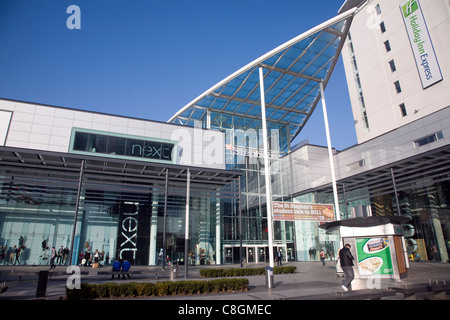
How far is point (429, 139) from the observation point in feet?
86.7

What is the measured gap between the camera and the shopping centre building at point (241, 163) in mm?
23781

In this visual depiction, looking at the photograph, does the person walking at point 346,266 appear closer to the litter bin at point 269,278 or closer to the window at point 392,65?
the litter bin at point 269,278

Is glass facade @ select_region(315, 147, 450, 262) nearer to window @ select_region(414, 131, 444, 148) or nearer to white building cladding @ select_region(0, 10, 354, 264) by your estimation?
window @ select_region(414, 131, 444, 148)

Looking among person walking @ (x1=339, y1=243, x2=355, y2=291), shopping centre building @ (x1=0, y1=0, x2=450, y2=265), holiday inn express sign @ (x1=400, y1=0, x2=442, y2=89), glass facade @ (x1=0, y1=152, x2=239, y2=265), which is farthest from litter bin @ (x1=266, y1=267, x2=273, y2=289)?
holiday inn express sign @ (x1=400, y1=0, x2=442, y2=89)

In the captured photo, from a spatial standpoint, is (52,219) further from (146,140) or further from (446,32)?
(446,32)

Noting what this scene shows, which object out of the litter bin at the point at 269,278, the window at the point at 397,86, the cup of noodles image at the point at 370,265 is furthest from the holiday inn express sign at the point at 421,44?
the litter bin at the point at 269,278

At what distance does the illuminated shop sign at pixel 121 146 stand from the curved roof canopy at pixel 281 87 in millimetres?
11630

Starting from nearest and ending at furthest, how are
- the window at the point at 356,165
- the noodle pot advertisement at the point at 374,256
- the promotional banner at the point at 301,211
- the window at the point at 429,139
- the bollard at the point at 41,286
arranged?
1. the bollard at the point at 41,286
2. the noodle pot advertisement at the point at 374,256
3. the promotional banner at the point at 301,211
4. the window at the point at 429,139
5. the window at the point at 356,165

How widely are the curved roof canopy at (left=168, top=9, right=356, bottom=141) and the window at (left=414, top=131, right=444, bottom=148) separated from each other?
12555 mm

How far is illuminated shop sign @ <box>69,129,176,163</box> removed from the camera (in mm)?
23953

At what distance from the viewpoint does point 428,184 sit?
26312mm
